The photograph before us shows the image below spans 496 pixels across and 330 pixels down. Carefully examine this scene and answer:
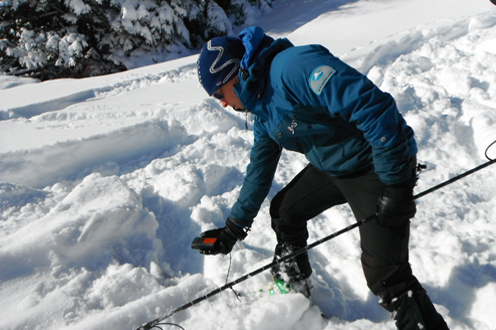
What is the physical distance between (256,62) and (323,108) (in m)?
0.37

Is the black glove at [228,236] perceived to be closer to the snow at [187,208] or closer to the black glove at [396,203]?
the snow at [187,208]

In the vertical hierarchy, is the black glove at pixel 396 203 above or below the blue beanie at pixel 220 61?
below

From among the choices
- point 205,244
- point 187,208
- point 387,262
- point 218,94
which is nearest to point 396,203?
point 387,262

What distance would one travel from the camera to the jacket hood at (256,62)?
1.58 m

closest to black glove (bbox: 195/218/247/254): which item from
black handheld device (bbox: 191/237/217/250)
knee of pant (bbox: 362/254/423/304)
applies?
black handheld device (bbox: 191/237/217/250)

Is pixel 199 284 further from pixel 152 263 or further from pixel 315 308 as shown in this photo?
pixel 315 308

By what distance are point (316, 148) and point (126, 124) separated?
3.18 metres

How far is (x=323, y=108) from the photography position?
1.52 metres

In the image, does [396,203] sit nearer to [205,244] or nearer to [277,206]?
[277,206]

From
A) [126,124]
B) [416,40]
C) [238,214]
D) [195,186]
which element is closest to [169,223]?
[195,186]

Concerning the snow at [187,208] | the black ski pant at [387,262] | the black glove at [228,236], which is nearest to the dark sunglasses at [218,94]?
the black ski pant at [387,262]

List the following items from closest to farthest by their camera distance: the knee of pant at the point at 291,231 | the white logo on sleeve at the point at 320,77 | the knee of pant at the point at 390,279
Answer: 1. the white logo on sleeve at the point at 320,77
2. the knee of pant at the point at 390,279
3. the knee of pant at the point at 291,231

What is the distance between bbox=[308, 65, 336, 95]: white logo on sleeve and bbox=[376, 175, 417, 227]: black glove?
0.59 m

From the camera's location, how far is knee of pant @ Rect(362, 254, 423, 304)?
5.60ft
